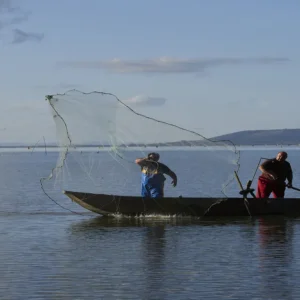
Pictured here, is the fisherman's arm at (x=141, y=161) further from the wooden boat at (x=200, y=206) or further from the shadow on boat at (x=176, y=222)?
the shadow on boat at (x=176, y=222)

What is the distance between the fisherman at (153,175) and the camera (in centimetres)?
2142

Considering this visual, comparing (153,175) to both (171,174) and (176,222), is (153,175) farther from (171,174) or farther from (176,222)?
(176,222)

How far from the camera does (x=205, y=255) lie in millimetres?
15656

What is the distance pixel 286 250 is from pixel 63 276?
4.59 m

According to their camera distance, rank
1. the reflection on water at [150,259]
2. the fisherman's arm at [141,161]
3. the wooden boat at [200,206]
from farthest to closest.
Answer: the wooden boat at [200,206] → the fisherman's arm at [141,161] → the reflection on water at [150,259]

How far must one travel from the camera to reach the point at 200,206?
2225 cm

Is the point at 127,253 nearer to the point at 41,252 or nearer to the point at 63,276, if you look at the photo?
the point at 41,252

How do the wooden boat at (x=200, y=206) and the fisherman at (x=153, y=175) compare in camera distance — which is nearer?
the fisherman at (x=153, y=175)

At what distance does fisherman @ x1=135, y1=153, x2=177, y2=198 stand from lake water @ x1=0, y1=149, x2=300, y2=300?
2.23ft

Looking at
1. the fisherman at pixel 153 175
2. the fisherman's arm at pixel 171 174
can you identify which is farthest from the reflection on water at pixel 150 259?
the fisherman's arm at pixel 171 174

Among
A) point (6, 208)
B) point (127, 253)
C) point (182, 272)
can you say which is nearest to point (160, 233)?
point (127, 253)

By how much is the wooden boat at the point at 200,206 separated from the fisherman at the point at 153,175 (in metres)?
0.37

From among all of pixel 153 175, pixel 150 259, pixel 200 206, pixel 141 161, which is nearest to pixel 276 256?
pixel 150 259

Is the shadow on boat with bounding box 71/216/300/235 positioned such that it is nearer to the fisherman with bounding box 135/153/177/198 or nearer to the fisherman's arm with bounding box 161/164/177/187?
the fisherman with bounding box 135/153/177/198
